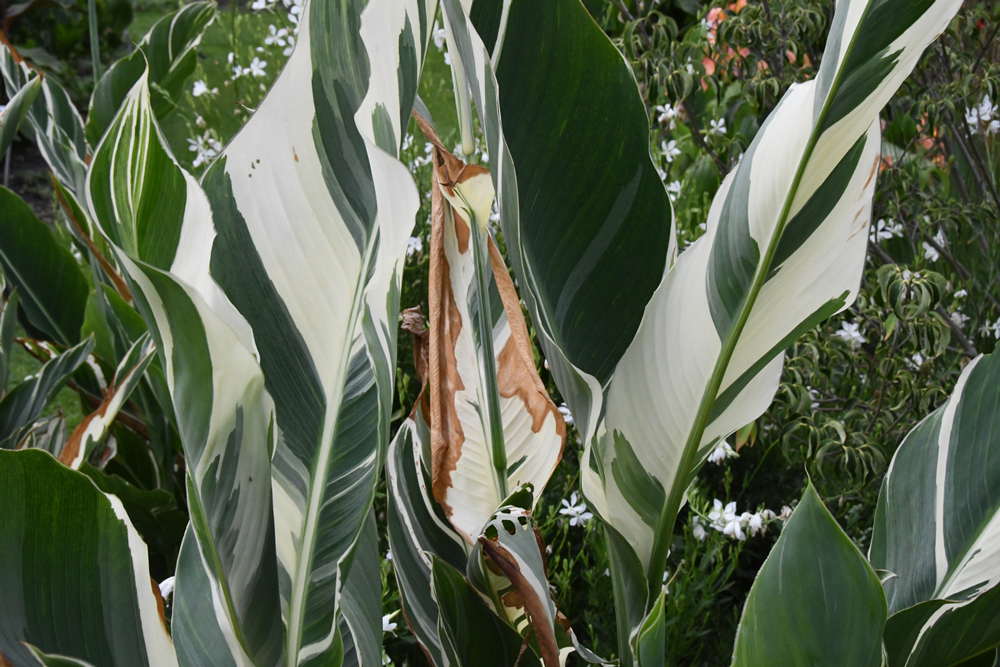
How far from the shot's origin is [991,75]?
110cm

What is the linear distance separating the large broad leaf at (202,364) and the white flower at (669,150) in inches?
50.9

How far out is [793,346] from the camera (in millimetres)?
1159

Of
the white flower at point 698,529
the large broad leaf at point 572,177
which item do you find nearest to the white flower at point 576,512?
the white flower at point 698,529

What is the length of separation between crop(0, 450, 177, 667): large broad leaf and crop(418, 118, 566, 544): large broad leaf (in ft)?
0.66

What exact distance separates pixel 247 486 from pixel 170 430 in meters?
0.98

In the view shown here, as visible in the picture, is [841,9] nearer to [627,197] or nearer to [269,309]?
[627,197]

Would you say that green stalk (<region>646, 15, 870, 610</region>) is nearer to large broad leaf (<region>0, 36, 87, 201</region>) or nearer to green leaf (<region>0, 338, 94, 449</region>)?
green leaf (<region>0, 338, 94, 449</region>)

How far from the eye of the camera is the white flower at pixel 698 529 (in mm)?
1114

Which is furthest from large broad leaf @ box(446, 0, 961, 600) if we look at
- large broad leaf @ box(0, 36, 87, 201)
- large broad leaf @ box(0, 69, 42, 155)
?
large broad leaf @ box(0, 36, 87, 201)

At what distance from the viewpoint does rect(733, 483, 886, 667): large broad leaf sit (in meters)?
0.45

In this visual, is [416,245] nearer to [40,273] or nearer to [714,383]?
[40,273]

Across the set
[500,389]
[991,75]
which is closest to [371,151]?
[500,389]

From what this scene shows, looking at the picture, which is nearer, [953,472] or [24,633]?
→ [24,633]

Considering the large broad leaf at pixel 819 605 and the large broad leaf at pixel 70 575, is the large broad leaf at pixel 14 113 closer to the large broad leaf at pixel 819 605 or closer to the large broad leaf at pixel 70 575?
the large broad leaf at pixel 70 575
